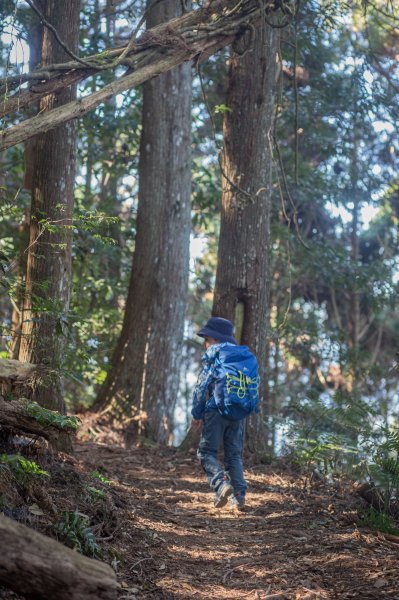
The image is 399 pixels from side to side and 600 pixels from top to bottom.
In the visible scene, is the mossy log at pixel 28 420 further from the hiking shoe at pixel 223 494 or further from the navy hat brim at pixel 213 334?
the navy hat brim at pixel 213 334

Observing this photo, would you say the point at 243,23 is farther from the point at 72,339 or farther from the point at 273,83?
the point at 72,339

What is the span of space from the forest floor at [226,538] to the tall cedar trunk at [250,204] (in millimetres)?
2053

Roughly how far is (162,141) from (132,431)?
170 inches

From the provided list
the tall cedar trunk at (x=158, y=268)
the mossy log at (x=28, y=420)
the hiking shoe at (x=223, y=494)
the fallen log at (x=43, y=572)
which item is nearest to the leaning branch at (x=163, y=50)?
the mossy log at (x=28, y=420)

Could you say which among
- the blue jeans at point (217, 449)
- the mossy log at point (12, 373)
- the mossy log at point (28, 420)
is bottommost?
the blue jeans at point (217, 449)

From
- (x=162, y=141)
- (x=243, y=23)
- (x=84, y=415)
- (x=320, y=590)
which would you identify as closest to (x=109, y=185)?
(x=162, y=141)

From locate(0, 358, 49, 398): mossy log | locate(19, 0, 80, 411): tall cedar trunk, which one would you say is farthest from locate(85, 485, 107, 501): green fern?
locate(19, 0, 80, 411): tall cedar trunk

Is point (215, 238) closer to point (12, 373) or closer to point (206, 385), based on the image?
point (206, 385)

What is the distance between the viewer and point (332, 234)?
19578 millimetres

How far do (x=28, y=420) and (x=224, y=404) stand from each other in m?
2.38

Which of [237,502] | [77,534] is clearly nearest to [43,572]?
[77,534]

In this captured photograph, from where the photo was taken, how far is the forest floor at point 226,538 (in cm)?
498

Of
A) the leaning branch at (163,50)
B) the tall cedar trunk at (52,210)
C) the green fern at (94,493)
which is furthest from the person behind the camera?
the tall cedar trunk at (52,210)

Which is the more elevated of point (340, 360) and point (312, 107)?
point (312, 107)
